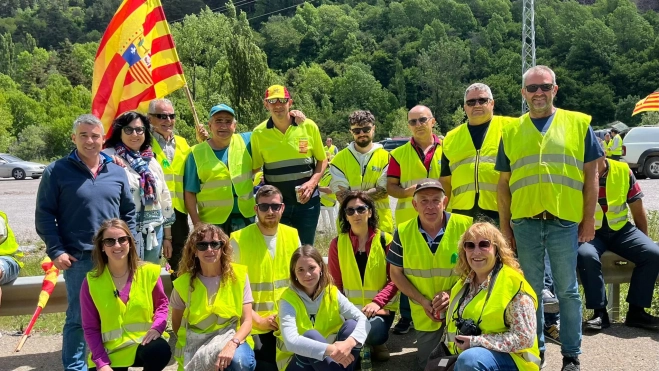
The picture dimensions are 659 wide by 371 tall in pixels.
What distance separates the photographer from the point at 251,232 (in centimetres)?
516

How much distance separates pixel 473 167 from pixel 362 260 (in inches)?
→ 48.5

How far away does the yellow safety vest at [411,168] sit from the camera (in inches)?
235

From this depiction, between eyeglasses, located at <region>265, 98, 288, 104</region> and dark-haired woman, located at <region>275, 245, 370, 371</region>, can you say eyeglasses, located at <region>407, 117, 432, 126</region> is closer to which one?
eyeglasses, located at <region>265, 98, 288, 104</region>

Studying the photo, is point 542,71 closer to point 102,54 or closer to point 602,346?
point 602,346

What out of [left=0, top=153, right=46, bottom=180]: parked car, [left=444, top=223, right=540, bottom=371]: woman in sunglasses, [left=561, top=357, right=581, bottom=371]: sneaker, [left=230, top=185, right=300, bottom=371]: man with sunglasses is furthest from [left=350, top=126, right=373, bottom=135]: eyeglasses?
[left=0, top=153, right=46, bottom=180]: parked car

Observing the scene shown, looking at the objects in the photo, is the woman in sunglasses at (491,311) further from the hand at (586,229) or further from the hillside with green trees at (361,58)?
the hillside with green trees at (361,58)

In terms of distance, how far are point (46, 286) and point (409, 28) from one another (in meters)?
136

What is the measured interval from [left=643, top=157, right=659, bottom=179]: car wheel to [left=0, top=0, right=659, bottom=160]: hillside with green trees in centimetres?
2227

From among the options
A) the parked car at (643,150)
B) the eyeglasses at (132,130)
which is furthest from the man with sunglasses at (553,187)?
the parked car at (643,150)

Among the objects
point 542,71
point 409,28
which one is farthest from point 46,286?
point 409,28

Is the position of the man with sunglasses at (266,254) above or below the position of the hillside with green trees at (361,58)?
below

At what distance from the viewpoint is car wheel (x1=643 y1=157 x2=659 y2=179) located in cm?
2169

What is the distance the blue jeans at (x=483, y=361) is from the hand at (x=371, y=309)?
3.61 feet

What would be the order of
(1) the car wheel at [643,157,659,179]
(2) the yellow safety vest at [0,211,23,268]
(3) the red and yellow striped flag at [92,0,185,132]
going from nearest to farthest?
1. (2) the yellow safety vest at [0,211,23,268]
2. (3) the red and yellow striped flag at [92,0,185,132]
3. (1) the car wheel at [643,157,659,179]
